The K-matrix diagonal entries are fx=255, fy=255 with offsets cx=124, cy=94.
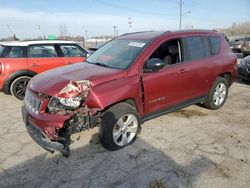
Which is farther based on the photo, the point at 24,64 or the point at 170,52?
the point at 24,64

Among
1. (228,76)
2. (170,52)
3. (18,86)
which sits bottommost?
(18,86)

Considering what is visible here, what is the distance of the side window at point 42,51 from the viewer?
23.4 feet

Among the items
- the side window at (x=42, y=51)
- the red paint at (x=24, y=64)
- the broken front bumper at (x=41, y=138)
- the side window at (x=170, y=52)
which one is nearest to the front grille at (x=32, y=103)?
the broken front bumper at (x=41, y=138)

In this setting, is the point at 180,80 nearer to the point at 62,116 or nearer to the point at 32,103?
the point at 62,116

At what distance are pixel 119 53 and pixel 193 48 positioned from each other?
1.53 m

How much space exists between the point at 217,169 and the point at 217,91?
109 inches

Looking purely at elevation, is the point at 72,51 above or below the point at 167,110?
above

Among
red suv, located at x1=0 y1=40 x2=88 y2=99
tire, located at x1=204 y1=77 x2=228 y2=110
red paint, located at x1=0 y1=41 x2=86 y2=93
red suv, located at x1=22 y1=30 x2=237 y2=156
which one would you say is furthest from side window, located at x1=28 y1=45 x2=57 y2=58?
tire, located at x1=204 y1=77 x2=228 y2=110

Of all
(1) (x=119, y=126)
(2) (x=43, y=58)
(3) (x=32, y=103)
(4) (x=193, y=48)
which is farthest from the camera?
(2) (x=43, y=58)

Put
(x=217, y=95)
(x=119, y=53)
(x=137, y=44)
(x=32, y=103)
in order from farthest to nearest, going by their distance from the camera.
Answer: (x=217, y=95) → (x=119, y=53) → (x=137, y=44) → (x=32, y=103)

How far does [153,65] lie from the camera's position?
4.10 metres

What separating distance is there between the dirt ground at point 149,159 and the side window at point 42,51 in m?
2.62

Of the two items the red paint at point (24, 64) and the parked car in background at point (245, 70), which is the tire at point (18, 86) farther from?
the parked car in background at point (245, 70)

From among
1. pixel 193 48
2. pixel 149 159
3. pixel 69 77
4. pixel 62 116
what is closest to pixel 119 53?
pixel 69 77
